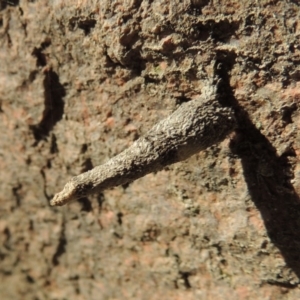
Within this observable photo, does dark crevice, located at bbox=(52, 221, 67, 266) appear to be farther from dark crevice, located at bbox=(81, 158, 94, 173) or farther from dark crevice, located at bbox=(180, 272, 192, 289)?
dark crevice, located at bbox=(180, 272, 192, 289)

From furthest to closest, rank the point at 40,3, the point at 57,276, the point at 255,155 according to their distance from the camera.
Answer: the point at 57,276, the point at 40,3, the point at 255,155

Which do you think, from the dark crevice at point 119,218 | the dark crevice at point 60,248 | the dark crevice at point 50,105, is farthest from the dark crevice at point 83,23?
the dark crevice at point 60,248

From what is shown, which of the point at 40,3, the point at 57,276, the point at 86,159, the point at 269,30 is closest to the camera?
the point at 269,30

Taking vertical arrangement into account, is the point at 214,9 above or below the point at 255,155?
above

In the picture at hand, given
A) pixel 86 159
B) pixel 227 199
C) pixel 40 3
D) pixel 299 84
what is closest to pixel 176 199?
pixel 227 199

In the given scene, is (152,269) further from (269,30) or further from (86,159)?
(269,30)

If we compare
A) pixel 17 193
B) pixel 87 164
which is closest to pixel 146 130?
pixel 87 164

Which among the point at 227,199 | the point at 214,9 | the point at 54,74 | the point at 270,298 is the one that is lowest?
the point at 270,298
